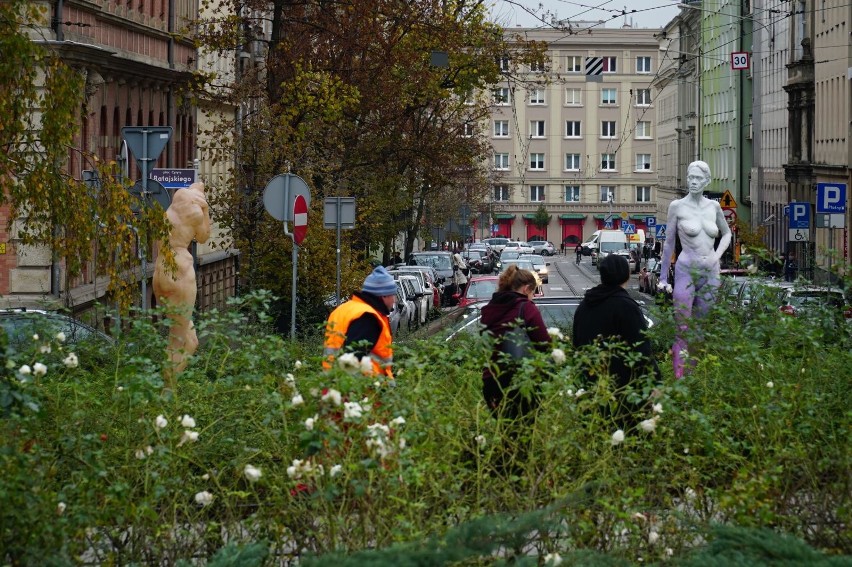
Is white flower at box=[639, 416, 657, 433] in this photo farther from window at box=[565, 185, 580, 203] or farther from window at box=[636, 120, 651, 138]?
window at box=[636, 120, 651, 138]

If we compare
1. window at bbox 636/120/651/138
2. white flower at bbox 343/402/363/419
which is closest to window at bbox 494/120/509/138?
window at bbox 636/120/651/138

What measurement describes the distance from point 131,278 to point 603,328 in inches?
147

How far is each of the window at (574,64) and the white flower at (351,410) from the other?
393 feet

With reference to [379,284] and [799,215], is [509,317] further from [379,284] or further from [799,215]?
[799,215]

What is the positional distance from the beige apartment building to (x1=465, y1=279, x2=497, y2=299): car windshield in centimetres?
9113

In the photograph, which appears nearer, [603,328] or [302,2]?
[603,328]

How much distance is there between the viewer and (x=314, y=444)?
24.8 ft

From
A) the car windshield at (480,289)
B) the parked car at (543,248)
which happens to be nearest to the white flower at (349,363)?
the car windshield at (480,289)

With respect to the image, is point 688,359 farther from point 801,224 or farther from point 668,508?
point 801,224

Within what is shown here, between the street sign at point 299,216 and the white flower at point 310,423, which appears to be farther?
the street sign at point 299,216

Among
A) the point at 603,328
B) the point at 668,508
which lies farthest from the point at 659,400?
the point at 603,328

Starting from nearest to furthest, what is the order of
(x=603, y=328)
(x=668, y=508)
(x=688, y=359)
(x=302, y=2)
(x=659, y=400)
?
(x=668, y=508) → (x=659, y=400) → (x=603, y=328) → (x=688, y=359) → (x=302, y=2)

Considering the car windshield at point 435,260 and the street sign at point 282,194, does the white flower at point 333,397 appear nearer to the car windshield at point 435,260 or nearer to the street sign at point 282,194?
the street sign at point 282,194

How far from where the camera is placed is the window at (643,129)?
135125mm
